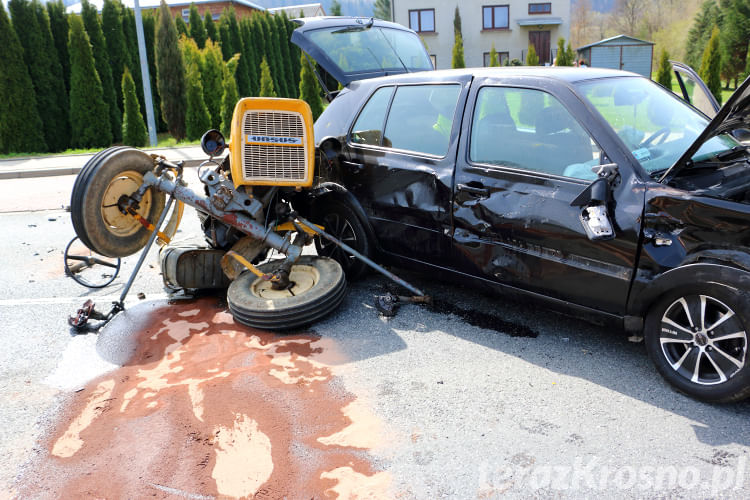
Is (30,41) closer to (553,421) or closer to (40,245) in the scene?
(40,245)

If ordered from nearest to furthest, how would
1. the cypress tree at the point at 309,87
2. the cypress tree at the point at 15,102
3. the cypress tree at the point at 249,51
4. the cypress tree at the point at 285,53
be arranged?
the cypress tree at the point at 15,102
the cypress tree at the point at 309,87
the cypress tree at the point at 249,51
the cypress tree at the point at 285,53

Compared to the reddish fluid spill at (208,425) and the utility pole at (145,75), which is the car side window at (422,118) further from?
the utility pole at (145,75)

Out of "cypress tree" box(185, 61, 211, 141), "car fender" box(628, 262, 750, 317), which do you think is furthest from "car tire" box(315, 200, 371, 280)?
"cypress tree" box(185, 61, 211, 141)

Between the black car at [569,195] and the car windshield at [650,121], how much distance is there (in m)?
0.01

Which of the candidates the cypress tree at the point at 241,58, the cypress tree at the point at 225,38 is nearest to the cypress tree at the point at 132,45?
the cypress tree at the point at 225,38

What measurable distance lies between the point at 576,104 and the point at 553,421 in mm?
1939

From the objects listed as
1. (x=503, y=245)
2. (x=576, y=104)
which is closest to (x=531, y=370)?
(x=503, y=245)

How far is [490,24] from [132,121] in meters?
29.5

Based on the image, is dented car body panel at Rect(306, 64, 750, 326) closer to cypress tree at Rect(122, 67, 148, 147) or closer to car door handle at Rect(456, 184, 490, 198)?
car door handle at Rect(456, 184, 490, 198)

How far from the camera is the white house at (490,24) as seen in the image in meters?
39.5

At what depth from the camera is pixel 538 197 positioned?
3.79 meters

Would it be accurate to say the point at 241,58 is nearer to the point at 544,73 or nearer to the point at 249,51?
the point at 249,51

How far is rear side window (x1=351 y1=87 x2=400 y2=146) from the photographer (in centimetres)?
498

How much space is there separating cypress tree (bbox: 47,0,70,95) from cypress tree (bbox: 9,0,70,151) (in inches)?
13.6
